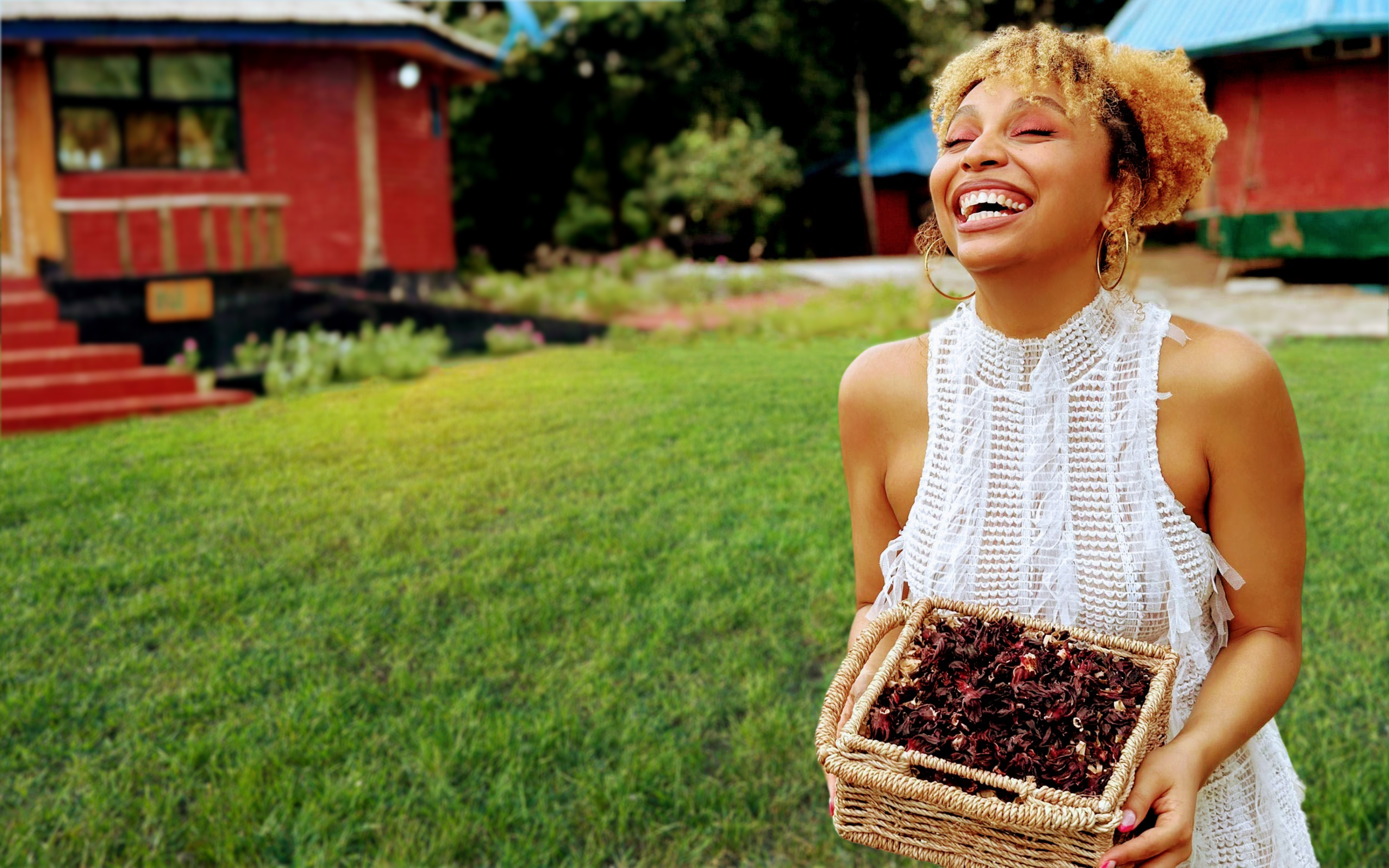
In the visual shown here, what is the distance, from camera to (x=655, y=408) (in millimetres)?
6648

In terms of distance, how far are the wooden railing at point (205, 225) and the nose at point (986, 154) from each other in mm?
7611

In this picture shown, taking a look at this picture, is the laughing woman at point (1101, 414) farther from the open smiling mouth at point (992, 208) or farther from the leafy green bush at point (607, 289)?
the leafy green bush at point (607, 289)

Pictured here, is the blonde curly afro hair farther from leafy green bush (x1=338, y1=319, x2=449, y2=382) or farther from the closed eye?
leafy green bush (x1=338, y1=319, x2=449, y2=382)

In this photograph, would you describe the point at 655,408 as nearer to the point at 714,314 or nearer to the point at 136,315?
the point at 714,314

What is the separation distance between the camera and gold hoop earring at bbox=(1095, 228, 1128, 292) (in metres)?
1.50

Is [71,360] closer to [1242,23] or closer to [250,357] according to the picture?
[250,357]

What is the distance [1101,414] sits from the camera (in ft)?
4.93

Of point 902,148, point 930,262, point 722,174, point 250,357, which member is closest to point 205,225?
point 250,357

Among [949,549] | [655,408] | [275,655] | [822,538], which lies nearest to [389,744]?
[275,655]

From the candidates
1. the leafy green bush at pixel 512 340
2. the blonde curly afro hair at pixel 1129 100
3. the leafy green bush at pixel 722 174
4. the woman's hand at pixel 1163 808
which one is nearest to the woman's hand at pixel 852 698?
the woman's hand at pixel 1163 808

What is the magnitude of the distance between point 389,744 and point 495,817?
1.68ft

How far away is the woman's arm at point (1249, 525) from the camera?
1422mm

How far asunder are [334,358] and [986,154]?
7119mm

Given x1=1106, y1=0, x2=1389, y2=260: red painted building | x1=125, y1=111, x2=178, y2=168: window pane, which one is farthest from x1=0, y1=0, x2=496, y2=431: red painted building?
x1=1106, y1=0, x2=1389, y2=260: red painted building
